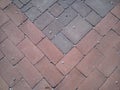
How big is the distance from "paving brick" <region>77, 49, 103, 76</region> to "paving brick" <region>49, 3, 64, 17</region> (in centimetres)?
59

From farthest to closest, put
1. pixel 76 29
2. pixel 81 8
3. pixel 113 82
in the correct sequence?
pixel 81 8 → pixel 76 29 → pixel 113 82

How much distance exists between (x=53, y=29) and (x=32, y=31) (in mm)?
229

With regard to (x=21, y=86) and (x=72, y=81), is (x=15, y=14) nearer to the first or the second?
(x=21, y=86)

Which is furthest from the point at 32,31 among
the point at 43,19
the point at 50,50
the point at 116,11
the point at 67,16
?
the point at 116,11

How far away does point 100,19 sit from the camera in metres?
2.32

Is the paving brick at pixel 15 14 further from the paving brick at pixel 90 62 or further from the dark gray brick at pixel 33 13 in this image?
the paving brick at pixel 90 62

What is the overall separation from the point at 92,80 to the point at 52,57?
0.46 meters

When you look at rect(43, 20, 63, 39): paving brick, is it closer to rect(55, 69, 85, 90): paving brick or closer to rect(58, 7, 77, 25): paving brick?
rect(58, 7, 77, 25): paving brick

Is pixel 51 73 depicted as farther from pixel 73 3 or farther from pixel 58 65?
pixel 73 3

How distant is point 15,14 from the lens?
2.40 m

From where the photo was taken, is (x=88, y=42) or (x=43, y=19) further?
(x=43, y=19)

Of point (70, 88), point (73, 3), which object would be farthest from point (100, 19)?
point (70, 88)

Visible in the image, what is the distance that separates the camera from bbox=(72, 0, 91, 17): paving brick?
7.75 feet

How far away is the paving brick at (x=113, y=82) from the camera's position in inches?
79.2
